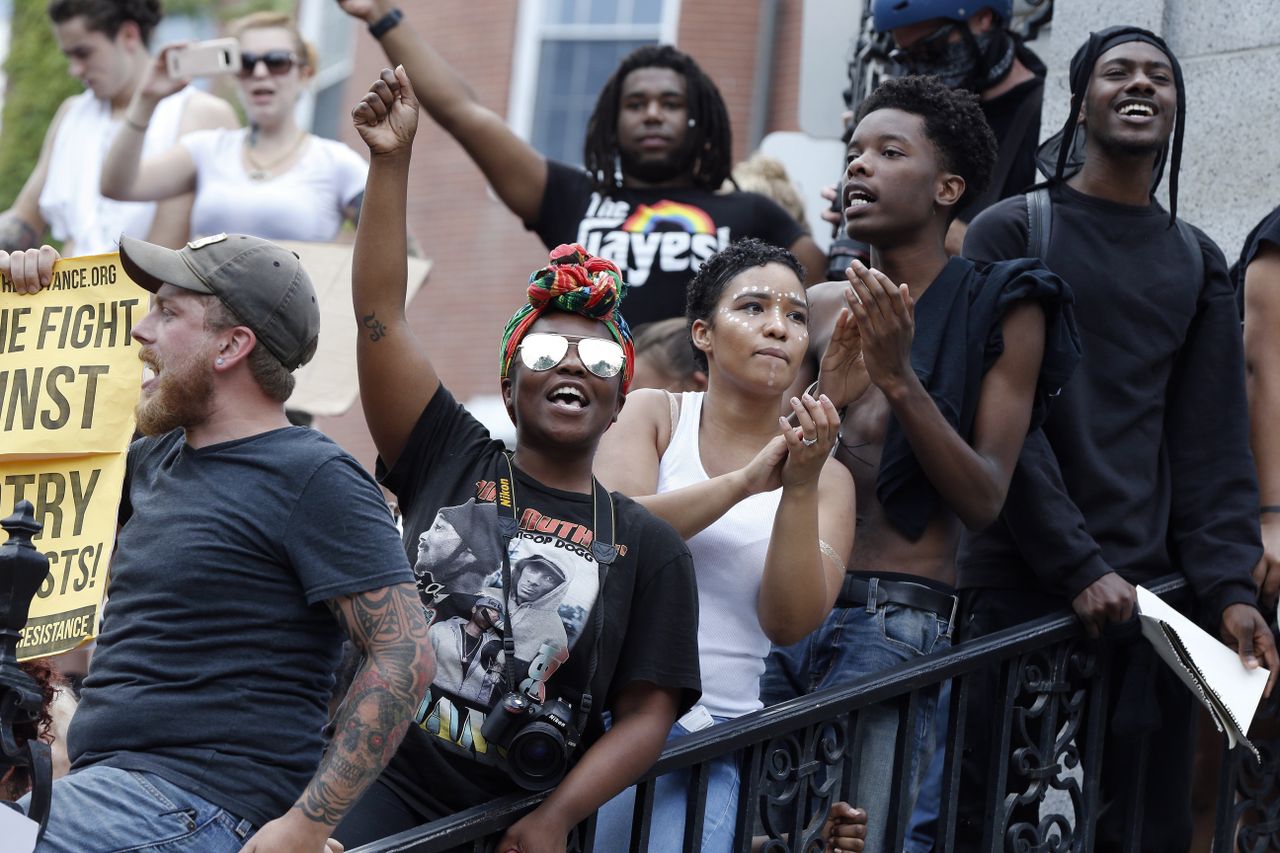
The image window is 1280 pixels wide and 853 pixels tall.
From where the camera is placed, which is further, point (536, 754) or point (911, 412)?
point (911, 412)

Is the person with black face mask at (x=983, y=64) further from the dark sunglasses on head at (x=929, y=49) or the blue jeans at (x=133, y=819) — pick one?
the blue jeans at (x=133, y=819)

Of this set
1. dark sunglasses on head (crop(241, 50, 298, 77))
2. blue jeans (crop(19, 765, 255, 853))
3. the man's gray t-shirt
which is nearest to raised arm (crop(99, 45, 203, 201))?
dark sunglasses on head (crop(241, 50, 298, 77))

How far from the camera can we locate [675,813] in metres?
3.87

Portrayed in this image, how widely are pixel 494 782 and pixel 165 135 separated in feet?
14.0

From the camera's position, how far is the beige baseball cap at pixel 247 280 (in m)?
3.32

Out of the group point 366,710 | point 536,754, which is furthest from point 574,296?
point 366,710

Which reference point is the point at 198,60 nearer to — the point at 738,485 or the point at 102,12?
the point at 102,12

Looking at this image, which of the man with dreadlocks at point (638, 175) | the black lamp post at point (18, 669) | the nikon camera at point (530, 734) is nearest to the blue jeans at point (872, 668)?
the nikon camera at point (530, 734)

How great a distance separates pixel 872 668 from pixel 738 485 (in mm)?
→ 711

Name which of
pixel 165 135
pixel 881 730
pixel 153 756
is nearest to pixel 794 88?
pixel 165 135

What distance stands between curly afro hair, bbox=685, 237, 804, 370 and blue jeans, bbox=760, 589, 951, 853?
841 millimetres

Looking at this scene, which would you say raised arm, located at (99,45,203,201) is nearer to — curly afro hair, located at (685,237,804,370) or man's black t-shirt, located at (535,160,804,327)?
man's black t-shirt, located at (535,160,804,327)

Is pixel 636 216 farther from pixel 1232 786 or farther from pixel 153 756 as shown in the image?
pixel 153 756

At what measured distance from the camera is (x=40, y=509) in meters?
3.70
